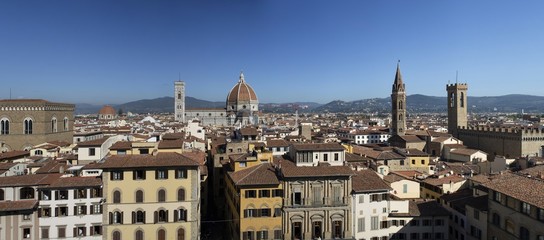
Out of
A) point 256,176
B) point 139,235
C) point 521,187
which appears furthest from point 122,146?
point 521,187

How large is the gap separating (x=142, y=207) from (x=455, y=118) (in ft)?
252

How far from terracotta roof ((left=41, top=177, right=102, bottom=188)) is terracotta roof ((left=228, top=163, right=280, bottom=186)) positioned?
1026 cm

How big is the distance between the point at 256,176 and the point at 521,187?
18223 mm

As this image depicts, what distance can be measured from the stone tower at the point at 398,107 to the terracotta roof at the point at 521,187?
5695 centimetres

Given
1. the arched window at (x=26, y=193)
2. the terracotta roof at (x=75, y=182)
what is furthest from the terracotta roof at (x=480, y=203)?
the arched window at (x=26, y=193)

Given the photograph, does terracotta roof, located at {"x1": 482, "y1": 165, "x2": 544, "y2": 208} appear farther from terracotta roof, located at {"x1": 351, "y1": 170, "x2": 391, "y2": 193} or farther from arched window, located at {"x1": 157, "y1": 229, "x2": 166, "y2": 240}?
arched window, located at {"x1": 157, "y1": 229, "x2": 166, "y2": 240}

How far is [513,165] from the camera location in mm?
50406

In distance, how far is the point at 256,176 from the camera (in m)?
32.2

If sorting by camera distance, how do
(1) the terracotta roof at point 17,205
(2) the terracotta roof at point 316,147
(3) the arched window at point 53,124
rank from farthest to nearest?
(3) the arched window at point 53,124
(2) the terracotta roof at point 316,147
(1) the terracotta roof at point 17,205

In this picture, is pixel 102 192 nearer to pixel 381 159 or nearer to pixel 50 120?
pixel 381 159

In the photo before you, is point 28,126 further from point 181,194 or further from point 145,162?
point 181,194

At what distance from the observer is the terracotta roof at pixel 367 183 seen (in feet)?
109

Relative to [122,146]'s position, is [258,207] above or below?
below

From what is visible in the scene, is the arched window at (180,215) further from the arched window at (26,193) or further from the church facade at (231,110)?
the church facade at (231,110)
